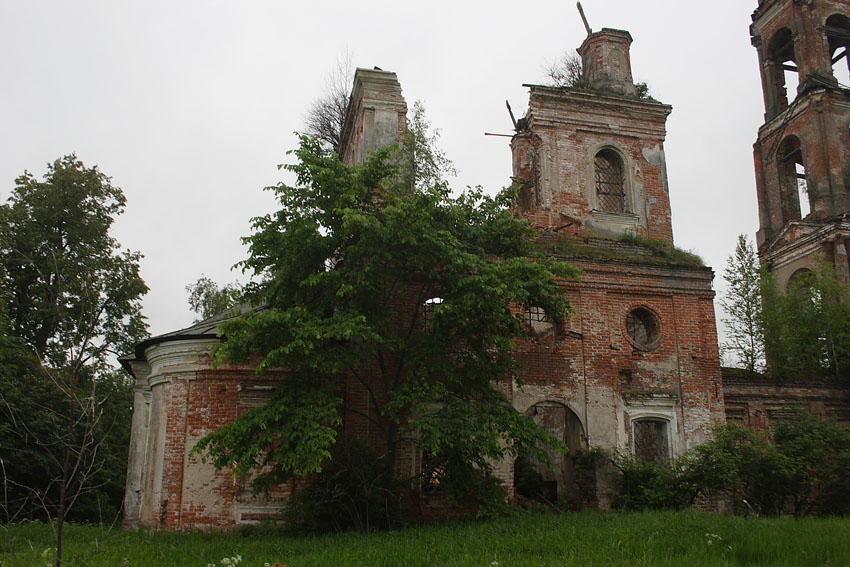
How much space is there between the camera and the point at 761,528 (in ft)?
31.9

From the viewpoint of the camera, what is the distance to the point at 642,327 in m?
15.6

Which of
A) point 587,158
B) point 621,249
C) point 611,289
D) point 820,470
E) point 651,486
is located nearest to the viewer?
point 651,486

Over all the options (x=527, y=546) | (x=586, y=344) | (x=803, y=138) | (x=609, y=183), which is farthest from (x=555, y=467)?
(x=803, y=138)

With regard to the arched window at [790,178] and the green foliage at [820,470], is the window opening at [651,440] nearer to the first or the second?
the green foliage at [820,470]

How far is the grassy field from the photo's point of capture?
27.2 ft

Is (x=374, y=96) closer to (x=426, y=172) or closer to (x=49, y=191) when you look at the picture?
(x=426, y=172)

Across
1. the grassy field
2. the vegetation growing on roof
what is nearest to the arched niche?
the grassy field

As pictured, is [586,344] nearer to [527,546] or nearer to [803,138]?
[527,546]

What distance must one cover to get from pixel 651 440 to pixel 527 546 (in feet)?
22.1

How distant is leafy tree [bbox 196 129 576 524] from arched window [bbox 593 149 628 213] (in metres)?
5.03

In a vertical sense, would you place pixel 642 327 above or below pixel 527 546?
above

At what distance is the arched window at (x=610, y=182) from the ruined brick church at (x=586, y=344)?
32 mm

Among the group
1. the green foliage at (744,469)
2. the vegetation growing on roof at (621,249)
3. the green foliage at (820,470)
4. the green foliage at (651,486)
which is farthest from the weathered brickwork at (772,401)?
the green foliage at (651,486)

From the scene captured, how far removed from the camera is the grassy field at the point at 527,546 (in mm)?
8289
